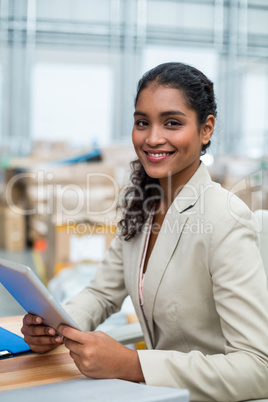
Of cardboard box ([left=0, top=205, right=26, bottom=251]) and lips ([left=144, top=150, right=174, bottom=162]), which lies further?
cardboard box ([left=0, top=205, right=26, bottom=251])

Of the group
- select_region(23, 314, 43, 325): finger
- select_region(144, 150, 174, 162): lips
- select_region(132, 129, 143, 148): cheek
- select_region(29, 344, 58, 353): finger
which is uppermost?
select_region(132, 129, 143, 148): cheek

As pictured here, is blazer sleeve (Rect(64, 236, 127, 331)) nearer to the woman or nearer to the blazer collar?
the woman

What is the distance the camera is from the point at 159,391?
0.70m

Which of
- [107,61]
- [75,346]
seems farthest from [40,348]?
[107,61]

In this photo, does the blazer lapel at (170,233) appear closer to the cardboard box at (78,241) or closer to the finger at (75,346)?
the finger at (75,346)

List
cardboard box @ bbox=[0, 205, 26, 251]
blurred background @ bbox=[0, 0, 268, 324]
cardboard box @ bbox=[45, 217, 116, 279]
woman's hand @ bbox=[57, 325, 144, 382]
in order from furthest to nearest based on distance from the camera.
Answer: blurred background @ bbox=[0, 0, 268, 324], cardboard box @ bbox=[0, 205, 26, 251], cardboard box @ bbox=[45, 217, 116, 279], woman's hand @ bbox=[57, 325, 144, 382]

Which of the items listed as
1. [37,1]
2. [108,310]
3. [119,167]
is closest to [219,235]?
[108,310]

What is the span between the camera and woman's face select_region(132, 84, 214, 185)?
103cm

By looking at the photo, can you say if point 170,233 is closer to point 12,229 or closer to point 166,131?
point 166,131

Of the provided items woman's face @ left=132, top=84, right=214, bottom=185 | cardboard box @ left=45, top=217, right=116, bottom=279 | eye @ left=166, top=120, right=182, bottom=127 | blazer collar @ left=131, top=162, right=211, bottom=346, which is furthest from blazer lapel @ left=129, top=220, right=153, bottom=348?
cardboard box @ left=45, top=217, right=116, bottom=279

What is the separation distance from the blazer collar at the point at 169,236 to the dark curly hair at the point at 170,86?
11 cm

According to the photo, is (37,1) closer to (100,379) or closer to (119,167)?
(119,167)

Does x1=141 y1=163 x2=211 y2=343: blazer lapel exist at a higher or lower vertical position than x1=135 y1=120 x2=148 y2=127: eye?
lower

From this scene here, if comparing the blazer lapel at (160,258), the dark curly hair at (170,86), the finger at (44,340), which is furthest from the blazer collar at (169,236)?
the finger at (44,340)
